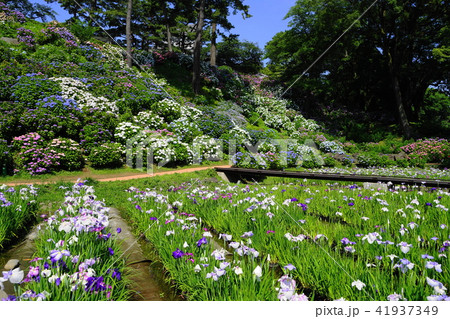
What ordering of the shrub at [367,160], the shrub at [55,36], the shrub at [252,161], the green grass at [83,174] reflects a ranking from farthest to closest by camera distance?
1. the shrub at [55,36]
2. the shrub at [367,160]
3. the shrub at [252,161]
4. the green grass at [83,174]

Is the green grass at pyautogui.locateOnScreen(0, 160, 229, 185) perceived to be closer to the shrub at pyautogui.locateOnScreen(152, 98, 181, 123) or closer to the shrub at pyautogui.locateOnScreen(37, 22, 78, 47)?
the shrub at pyautogui.locateOnScreen(152, 98, 181, 123)

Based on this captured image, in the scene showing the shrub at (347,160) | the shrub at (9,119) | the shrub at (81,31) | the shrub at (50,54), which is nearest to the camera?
the shrub at (9,119)

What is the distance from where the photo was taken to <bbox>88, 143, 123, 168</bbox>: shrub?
395 inches

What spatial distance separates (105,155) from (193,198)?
6.43 metres

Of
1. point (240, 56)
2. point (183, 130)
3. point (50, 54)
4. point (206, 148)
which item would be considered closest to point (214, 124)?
point (183, 130)

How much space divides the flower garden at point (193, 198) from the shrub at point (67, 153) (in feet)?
0.15

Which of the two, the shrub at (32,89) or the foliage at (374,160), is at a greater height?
the shrub at (32,89)

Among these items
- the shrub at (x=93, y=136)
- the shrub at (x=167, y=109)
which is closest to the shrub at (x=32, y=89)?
the shrub at (x=93, y=136)

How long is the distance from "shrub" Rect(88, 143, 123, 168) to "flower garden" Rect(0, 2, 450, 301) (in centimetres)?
5

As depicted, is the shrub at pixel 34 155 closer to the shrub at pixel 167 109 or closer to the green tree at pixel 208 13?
the shrub at pixel 167 109

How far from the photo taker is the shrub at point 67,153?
9297mm

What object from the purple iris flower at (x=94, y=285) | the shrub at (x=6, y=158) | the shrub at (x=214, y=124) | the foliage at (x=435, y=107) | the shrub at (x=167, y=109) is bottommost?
the purple iris flower at (x=94, y=285)

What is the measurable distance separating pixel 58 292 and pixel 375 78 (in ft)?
105
